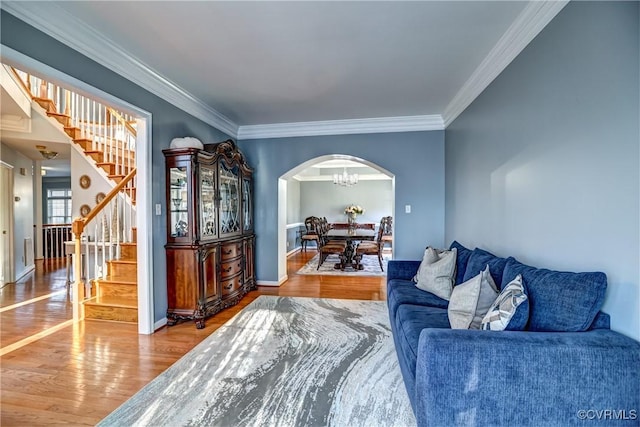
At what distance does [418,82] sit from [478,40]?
0.84 metres

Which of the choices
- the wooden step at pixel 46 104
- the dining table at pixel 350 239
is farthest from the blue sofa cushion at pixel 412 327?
the wooden step at pixel 46 104

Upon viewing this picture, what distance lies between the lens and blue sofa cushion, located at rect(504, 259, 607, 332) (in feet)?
4.43

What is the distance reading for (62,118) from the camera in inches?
176

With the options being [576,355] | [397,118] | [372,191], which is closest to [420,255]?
[397,118]

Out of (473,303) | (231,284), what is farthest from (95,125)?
(473,303)

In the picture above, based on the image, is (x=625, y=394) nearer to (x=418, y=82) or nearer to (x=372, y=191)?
(x=418, y=82)

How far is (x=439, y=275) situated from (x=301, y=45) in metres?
2.37

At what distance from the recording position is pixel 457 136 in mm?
3824

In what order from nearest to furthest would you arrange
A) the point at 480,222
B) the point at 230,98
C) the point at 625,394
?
the point at 625,394 → the point at 480,222 → the point at 230,98

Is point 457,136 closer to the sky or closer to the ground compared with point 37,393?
closer to the sky

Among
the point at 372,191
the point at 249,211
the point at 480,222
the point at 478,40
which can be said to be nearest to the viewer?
the point at 478,40

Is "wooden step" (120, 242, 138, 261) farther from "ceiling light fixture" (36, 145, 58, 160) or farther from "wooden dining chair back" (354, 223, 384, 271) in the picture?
"wooden dining chair back" (354, 223, 384, 271)

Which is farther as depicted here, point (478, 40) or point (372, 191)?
point (372, 191)

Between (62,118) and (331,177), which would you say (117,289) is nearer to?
(62,118)
